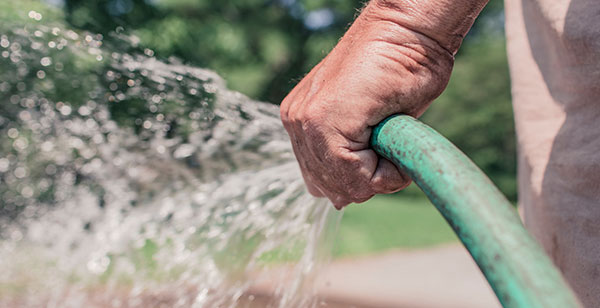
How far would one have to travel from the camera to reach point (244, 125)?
223 cm

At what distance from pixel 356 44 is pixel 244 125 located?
3.47 ft

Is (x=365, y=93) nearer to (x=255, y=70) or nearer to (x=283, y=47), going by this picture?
(x=255, y=70)

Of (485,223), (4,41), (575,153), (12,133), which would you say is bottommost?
(12,133)

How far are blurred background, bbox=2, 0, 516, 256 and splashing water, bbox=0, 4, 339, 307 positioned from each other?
1.06 metres

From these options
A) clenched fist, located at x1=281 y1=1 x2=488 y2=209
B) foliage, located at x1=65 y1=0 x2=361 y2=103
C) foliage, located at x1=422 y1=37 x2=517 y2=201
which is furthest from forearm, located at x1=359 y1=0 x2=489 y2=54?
foliage, located at x1=422 y1=37 x2=517 y2=201

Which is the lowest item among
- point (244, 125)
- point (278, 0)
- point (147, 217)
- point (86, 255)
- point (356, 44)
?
point (278, 0)

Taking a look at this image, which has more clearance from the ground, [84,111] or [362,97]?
[362,97]

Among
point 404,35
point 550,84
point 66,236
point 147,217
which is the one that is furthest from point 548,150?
point 66,236

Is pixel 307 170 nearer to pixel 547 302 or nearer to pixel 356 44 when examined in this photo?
pixel 356 44

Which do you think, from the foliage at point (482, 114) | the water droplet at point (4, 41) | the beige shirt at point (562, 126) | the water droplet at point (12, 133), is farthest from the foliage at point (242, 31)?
the beige shirt at point (562, 126)

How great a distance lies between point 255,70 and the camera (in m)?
13.7

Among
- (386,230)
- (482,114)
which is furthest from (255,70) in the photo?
(482,114)

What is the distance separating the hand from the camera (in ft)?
3.79

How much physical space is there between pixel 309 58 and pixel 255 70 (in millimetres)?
2021
